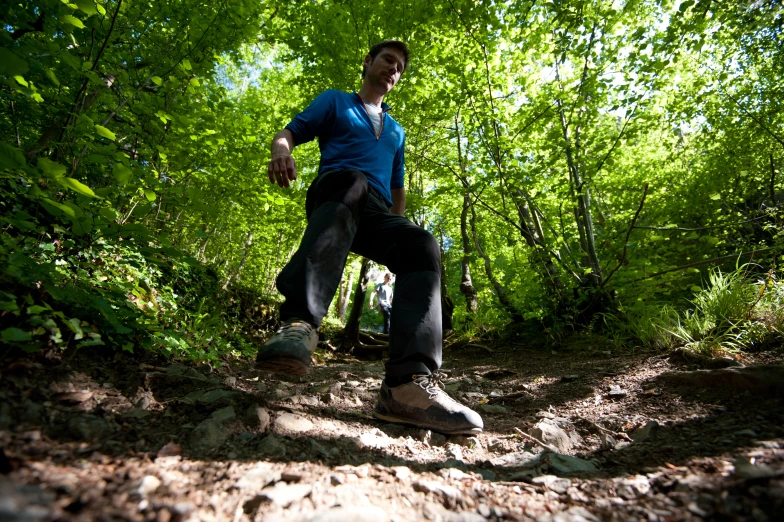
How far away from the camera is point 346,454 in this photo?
1.38 m

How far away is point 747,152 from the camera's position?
8.00m

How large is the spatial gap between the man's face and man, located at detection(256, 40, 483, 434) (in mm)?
294

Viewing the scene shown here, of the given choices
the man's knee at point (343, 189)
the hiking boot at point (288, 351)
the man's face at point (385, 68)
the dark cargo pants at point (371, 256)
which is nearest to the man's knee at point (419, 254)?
the dark cargo pants at point (371, 256)

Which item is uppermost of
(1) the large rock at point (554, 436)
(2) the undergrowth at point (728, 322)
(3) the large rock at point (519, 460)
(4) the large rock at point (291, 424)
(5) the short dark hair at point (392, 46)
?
(5) the short dark hair at point (392, 46)

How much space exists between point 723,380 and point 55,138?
5063mm

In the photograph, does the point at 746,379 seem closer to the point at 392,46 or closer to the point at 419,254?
the point at 419,254

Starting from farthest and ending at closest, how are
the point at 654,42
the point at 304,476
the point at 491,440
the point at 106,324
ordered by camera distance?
the point at 654,42, the point at 106,324, the point at 491,440, the point at 304,476

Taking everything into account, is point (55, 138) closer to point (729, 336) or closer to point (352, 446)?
point (352, 446)

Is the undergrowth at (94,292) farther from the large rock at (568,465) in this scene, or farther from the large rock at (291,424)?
the large rock at (568,465)

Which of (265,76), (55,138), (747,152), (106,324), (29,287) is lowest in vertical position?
(106,324)

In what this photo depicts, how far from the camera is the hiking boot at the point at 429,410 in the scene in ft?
5.57

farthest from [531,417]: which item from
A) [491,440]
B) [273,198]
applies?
[273,198]

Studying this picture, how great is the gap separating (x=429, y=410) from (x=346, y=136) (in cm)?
165

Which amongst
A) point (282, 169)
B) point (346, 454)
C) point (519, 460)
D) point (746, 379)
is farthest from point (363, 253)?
point (746, 379)
